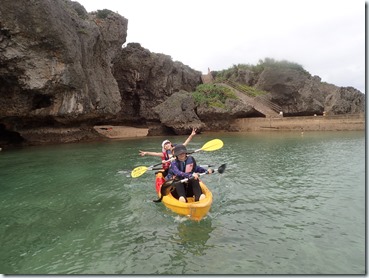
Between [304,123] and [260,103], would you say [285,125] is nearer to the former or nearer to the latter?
[304,123]

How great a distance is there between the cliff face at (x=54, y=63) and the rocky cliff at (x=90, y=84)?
6 centimetres

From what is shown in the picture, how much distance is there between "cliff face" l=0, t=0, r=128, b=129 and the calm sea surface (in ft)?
28.8

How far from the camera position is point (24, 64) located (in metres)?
19.0

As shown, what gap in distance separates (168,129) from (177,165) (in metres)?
25.8

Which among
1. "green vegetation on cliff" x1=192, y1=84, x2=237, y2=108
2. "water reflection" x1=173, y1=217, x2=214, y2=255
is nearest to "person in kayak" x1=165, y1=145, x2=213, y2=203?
"water reflection" x1=173, y1=217, x2=214, y2=255

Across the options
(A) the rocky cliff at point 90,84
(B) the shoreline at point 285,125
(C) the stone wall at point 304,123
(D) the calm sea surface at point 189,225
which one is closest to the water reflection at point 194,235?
(D) the calm sea surface at point 189,225

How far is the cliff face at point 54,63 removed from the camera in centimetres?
1792

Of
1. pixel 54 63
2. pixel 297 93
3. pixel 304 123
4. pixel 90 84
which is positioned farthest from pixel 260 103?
pixel 54 63

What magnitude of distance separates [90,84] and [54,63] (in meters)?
3.99

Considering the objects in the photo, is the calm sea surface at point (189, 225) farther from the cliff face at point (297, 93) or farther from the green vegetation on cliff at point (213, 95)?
the cliff face at point (297, 93)

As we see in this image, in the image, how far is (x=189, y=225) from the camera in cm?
705

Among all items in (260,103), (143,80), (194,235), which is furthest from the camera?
(260,103)

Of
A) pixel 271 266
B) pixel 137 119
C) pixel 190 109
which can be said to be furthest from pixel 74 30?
pixel 271 266

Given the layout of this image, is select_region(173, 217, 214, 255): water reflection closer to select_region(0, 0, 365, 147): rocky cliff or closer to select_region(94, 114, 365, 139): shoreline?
select_region(0, 0, 365, 147): rocky cliff
